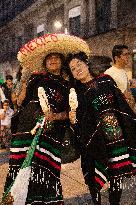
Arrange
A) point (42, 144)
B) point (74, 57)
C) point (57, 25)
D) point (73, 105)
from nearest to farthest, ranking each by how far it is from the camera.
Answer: point (73, 105) < point (42, 144) < point (74, 57) < point (57, 25)

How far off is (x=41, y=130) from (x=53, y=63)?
27.4 inches

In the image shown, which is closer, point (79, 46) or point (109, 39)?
point (79, 46)

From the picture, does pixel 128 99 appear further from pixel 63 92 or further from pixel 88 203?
pixel 88 203

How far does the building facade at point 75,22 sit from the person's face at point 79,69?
12525 mm

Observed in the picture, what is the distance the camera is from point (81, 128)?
12.0 feet

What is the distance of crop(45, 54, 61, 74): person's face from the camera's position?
3666 mm

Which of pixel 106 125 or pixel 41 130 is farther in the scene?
pixel 106 125

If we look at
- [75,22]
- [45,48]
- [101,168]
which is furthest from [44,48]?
[75,22]

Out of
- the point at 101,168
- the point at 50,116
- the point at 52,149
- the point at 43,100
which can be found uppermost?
the point at 43,100

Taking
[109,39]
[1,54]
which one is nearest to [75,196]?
[109,39]

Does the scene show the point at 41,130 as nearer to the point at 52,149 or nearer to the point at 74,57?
the point at 52,149

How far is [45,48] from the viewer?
370 centimetres

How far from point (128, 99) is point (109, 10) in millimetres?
14883

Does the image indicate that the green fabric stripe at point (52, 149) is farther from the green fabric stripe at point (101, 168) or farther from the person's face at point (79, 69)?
the person's face at point (79, 69)
